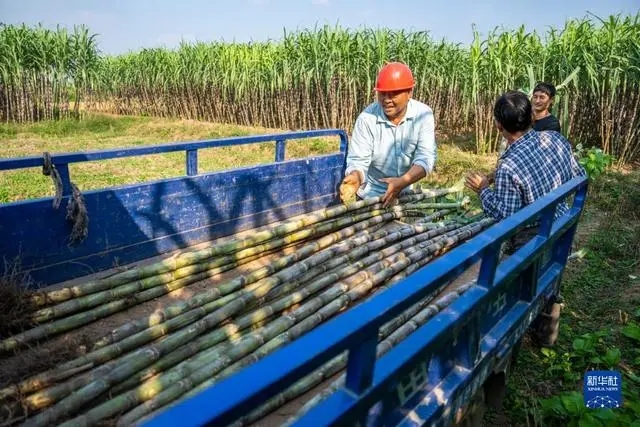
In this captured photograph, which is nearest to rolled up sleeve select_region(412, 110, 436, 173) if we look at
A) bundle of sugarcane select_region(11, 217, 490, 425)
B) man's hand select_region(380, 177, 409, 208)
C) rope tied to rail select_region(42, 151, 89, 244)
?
man's hand select_region(380, 177, 409, 208)

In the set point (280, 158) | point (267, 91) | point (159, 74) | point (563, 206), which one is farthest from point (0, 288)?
point (159, 74)

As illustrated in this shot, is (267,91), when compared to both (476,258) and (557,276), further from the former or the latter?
(476,258)

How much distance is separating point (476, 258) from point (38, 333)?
5.94ft

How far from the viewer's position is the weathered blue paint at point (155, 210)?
7.89 ft

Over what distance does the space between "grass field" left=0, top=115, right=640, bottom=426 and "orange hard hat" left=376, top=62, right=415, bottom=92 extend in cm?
203

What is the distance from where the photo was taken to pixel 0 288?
6.70 ft

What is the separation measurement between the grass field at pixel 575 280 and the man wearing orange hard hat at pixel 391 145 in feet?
4.85

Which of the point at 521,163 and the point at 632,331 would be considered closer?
the point at 521,163

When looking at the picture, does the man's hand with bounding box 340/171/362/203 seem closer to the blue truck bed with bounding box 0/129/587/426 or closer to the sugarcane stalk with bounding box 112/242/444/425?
the blue truck bed with bounding box 0/129/587/426

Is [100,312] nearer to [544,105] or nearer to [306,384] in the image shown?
[306,384]

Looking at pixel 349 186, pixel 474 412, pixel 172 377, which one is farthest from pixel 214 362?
pixel 349 186

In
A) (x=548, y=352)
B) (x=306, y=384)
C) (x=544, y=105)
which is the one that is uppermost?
(x=544, y=105)

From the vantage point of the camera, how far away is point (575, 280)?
13.8 feet

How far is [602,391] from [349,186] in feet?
6.44
